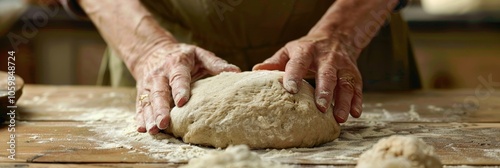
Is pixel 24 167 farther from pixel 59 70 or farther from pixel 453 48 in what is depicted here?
pixel 453 48

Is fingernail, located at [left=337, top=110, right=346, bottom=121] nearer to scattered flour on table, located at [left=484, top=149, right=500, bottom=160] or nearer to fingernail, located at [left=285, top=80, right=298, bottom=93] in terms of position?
fingernail, located at [left=285, top=80, right=298, bottom=93]

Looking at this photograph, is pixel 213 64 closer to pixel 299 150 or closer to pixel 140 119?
pixel 140 119

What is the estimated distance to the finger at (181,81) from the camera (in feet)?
4.31

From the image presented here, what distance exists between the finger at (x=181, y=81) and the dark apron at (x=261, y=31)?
43 centimetres

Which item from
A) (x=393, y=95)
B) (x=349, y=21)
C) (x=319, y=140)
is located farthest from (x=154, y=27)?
(x=393, y=95)

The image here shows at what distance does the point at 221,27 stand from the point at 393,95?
0.59 meters

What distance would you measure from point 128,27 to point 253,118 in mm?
652

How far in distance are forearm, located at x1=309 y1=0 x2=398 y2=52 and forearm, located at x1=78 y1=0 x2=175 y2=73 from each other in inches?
16.5

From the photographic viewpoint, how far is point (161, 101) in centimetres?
134

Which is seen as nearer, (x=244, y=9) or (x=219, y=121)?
(x=219, y=121)

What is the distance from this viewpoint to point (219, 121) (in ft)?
4.03

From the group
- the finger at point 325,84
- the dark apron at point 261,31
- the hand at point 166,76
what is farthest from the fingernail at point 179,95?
the dark apron at point 261,31

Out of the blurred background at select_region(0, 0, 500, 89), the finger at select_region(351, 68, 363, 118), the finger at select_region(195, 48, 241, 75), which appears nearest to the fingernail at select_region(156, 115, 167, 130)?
the finger at select_region(195, 48, 241, 75)

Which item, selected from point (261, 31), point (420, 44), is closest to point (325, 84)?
point (261, 31)
